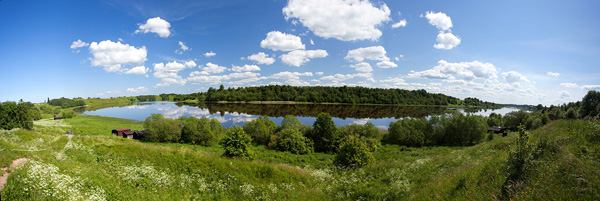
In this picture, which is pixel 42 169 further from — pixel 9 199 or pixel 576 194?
pixel 576 194

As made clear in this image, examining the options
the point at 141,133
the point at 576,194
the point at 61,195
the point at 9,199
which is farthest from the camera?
the point at 141,133

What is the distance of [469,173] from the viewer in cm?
1275

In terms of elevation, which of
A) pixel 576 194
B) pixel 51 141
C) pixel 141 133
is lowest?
pixel 141 133

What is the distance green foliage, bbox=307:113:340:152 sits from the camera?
139ft

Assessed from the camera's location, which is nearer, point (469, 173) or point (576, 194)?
point (576, 194)

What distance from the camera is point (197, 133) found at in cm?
4309

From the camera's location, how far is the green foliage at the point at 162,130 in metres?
42.7

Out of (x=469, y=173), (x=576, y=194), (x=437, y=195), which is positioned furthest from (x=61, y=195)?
(x=469, y=173)

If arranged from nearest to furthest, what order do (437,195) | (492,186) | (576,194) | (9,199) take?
1. (576,194)
2. (9,199)
3. (492,186)
4. (437,195)

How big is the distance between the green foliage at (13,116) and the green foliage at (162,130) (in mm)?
20474

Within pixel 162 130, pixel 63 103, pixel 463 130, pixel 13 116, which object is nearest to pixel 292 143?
pixel 162 130

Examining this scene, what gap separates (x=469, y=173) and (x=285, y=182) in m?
12.5

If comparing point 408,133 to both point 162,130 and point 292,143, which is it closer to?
point 292,143

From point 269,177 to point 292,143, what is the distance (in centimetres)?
2154
